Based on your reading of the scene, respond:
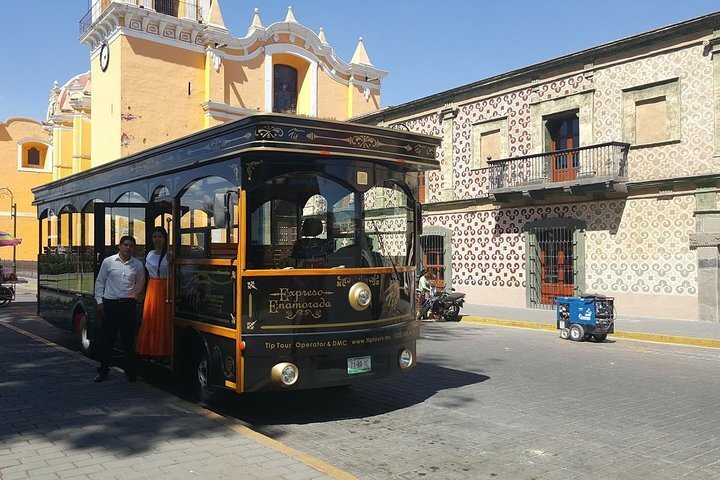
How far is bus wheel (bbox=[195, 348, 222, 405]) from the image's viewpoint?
22.8 ft

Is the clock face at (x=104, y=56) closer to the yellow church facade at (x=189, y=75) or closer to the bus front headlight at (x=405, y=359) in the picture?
the yellow church facade at (x=189, y=75)

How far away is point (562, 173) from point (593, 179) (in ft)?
5.25

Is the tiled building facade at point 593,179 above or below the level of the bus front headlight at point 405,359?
above

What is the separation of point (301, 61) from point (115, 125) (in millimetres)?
11512

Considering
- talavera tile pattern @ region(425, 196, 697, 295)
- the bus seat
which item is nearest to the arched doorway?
talavera tile pattern @ region(425, 196, 697, 295)

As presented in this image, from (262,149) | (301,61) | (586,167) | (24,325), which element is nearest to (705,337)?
(586,167)

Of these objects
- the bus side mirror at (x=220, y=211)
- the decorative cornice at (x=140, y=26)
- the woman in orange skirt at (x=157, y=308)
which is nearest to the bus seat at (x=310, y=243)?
the bus side mirror at (x=220, y=211)

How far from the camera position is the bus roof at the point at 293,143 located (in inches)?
245

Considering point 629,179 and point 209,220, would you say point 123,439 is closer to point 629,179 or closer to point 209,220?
point 209,220

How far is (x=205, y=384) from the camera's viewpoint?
23.3 ft

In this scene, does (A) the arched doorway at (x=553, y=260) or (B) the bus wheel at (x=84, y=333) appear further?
(A) the arched doorway at (x=553, y=260)

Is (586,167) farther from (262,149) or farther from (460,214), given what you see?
(262,149)

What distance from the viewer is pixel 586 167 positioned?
1898cm

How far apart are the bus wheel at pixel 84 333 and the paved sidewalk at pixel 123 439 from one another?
194 cm
